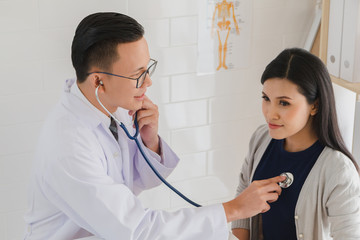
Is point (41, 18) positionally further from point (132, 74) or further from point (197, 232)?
point (197, 232)

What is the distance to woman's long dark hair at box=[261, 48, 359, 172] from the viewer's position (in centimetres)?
170

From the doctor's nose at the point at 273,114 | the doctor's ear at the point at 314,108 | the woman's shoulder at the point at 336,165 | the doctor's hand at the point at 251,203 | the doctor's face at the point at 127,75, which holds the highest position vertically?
the doctor's face at the point at 127,75

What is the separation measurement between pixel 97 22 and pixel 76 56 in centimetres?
12

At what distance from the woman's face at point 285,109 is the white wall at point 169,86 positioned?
84 centimetres

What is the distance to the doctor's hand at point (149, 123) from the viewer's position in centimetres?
185

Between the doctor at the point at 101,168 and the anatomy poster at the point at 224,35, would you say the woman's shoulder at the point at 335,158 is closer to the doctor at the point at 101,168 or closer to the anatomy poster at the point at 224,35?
the doctor at the point at 101,168

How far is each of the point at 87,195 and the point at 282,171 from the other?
65 centimetres

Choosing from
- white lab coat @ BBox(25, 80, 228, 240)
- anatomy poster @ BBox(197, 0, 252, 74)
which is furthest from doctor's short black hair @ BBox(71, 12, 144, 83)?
anatomy poster @ BBox(197, 0, 252, 74)

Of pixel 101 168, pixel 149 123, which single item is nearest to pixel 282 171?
pixel 149 123

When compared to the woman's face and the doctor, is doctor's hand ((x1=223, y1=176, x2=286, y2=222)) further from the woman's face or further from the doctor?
the woman's face

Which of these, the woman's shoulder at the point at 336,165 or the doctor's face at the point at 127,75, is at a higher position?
the doctor's face at the point at 127,75

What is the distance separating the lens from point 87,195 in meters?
1.56

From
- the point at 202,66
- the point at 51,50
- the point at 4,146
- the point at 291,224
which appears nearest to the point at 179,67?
the point at 202,66

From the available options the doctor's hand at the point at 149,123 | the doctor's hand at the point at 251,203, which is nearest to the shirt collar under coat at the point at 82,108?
the doctor's hand at the point at 149,123
